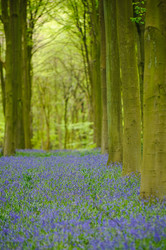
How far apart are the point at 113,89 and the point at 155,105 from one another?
187 inches

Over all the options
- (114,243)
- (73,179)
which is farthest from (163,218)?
(73,179)

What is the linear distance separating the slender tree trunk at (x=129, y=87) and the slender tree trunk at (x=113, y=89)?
207 centimetres

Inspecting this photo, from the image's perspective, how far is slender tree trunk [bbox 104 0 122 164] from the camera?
9406 millimetres

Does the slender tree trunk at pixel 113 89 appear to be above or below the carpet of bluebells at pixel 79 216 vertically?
above

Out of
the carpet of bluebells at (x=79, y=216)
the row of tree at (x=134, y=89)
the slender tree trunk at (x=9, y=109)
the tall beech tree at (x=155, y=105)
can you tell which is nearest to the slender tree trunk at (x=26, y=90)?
the row of tree at (x=134, y=89)

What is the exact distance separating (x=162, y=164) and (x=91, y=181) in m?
2.06

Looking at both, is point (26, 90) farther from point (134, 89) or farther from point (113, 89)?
point (134, 89)

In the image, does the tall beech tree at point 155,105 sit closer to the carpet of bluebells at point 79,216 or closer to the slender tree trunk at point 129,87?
Answer: the carpet of bluebells at point 79,216

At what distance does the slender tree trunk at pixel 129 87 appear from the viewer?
723 cm

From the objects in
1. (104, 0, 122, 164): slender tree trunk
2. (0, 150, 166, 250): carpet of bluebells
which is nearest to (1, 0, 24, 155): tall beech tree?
(104, 0, 122, 164): slender tree trunk

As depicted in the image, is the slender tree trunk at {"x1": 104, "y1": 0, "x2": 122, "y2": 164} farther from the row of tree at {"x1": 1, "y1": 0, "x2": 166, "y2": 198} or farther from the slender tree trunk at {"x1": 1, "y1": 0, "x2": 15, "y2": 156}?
the slender tree trunk at {"x1": 1, "y1": 0, "x2": 15, "y2": 156}

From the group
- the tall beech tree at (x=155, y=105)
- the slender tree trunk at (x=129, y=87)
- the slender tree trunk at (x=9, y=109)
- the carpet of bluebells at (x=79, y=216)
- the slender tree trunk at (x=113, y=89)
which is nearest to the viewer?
the carpet of bluebells at (x=79, y=216)

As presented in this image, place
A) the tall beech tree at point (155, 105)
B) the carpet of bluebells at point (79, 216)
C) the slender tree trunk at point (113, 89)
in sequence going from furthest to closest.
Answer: the slender tree trunk at point (113, 89)
the tall beech tree at point (155, 105)
the carpet of bluebells at point (79, 216)

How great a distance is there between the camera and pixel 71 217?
4113 millimetres
